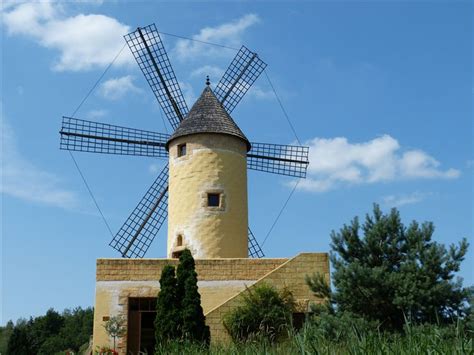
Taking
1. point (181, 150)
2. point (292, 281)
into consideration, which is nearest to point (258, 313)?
point (292, 281)

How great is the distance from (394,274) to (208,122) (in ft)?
30.3

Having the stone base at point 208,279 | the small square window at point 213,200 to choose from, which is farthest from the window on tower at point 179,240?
the stone base at point 208,279

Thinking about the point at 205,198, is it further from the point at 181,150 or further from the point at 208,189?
the point at 181,150

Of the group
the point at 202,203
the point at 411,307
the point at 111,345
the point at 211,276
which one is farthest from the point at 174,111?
the point at 411,307

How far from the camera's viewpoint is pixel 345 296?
12.3 meters

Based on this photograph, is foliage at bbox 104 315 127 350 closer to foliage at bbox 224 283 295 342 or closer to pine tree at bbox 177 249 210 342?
pine tree at bbox 177 249 210 342

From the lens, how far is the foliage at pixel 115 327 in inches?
605

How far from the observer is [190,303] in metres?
13.9

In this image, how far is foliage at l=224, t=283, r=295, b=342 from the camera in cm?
1427

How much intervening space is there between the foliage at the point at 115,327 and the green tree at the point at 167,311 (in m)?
1.94

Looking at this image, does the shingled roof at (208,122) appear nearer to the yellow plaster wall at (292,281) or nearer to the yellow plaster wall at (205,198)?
the yellow plaster wall at (205,198)

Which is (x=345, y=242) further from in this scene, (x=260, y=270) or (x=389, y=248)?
(x=260, y=270)

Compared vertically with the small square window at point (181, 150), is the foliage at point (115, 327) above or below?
below

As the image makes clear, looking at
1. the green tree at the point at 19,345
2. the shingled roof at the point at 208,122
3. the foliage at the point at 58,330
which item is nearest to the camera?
the shingled roof at the point at 208,122
